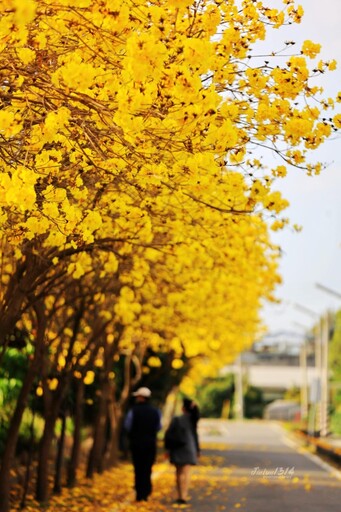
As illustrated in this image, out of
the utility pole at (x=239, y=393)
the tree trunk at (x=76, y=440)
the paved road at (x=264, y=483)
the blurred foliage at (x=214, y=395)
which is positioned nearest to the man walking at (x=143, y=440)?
the paved road at (x=264, y=483)

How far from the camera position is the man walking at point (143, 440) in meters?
17.0

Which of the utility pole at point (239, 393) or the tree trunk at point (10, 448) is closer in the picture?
the tree trunk at point (10, 448)

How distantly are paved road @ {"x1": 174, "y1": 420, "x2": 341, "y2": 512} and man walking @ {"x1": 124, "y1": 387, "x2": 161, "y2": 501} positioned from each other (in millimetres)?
883

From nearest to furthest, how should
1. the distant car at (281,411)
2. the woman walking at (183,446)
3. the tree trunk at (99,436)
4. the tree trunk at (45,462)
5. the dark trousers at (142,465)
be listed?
1. the tree trunk at (45,462)
2. the dark trousers at (142,465)
3. the woman walking at (183,446)
4. the tree trunk at (99,436)
5. the distant car at (281,411)

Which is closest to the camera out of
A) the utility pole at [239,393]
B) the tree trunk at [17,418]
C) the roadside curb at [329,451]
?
the tree trunk at [17,418]

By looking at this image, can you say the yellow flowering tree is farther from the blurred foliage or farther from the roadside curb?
the blurred foliage

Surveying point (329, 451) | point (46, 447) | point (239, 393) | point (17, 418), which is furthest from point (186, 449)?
point (239, 393)

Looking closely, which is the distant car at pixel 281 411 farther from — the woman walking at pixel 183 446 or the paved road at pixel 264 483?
the woman walking at pixel 183 446

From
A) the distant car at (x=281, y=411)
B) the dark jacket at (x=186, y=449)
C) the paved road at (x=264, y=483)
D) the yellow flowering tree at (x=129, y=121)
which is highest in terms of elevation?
the distant car at (x=281, y=411)

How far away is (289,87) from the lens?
9.09 m

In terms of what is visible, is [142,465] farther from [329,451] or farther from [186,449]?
[329,451]

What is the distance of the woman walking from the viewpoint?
17.4 meters

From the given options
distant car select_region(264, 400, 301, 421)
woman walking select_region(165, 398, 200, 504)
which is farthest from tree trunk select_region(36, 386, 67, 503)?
distant car select_region(264, 400, 301, 421)

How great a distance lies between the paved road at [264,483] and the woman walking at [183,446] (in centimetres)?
40
